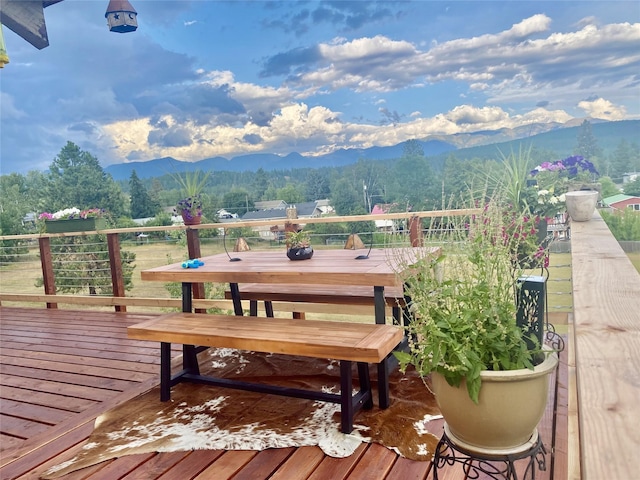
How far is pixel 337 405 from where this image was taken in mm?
2303

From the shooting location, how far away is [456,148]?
574 cm

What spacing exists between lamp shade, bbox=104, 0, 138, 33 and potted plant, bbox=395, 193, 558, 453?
401 centimetres

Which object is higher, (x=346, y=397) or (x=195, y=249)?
(x=195, y=249)

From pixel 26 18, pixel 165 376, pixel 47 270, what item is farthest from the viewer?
pixel 47 270

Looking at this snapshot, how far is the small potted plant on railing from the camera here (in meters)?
4.82

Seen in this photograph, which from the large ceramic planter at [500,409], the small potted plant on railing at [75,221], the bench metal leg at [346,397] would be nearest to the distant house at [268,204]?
the small potted plant on railing at [75,221]

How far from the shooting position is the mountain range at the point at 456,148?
14.0ft

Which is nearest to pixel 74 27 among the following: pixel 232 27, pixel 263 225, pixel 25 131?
pixel 25 131

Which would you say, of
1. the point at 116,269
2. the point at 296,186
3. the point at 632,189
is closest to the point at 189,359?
the point at 116,269

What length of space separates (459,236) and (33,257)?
18.1 feet

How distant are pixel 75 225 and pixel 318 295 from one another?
3.21 meters

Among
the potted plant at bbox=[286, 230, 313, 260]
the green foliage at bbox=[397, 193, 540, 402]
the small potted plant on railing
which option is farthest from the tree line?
the potted plant at bbox=[286, 230, 313, 260]

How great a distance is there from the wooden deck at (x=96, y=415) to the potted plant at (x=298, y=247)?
110 centimetres

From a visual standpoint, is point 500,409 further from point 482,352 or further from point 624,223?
point 624,223
